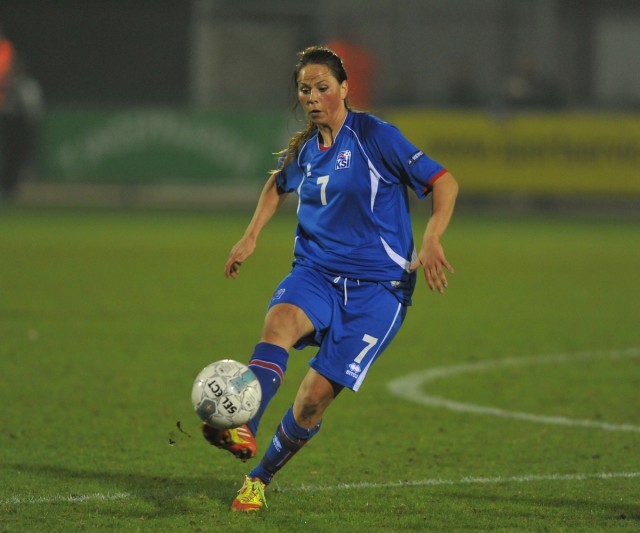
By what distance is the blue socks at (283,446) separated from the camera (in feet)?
17.9

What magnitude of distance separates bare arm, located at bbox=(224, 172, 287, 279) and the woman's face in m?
0.44

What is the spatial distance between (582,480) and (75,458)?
2354 millimetres

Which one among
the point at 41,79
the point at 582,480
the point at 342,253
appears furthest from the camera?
the point at 41,79

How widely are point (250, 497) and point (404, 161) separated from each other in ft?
4.93

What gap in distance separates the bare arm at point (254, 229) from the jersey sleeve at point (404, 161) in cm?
58

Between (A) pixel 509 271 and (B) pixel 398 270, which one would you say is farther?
(A) pixel 509 271

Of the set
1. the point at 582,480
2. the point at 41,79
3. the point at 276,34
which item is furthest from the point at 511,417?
the point at 41,79

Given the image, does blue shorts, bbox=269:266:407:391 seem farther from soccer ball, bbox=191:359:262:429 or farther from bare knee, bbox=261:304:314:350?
soccer ball, bbox=191:359:262:429

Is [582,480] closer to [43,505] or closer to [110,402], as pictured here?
[43,505]

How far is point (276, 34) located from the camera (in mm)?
26391

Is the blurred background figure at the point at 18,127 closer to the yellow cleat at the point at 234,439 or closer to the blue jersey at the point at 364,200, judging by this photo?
the blue jersey at the point at 364,200

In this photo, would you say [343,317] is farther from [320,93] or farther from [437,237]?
[320,93]

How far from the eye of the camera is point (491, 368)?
9117mm

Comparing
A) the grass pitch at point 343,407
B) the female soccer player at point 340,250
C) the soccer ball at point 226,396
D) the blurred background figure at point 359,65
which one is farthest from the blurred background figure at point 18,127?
the soccer ball at point 226,396
